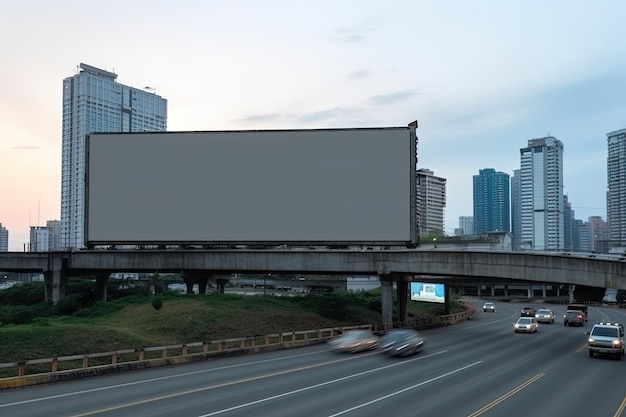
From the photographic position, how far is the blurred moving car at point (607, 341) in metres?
29.4

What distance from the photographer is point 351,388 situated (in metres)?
21.0

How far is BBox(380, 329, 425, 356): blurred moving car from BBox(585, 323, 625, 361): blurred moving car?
8899 mm

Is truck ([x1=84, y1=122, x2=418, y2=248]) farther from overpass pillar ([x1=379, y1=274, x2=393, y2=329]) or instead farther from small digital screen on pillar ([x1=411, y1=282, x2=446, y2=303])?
small digital screen on pillar ([x1=411, y1=282, x2=446, y2=303])

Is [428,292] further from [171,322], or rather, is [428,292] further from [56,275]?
[171,322]

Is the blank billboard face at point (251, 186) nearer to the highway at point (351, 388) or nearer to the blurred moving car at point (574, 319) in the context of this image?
the blurred moving car at point (574, 319)

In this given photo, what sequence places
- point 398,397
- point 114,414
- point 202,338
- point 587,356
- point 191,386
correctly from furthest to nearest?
point 202,338 → point 587,356 → point 191,386 → point 398,397 → point 114,414

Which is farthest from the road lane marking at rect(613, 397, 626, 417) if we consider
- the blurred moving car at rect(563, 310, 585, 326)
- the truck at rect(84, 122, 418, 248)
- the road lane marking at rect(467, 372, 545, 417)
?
the blurred moving car at rect(563, 310, 585, 326)

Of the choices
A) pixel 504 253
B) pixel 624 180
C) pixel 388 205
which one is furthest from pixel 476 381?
pixel 624 180

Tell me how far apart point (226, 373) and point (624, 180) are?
658 feet

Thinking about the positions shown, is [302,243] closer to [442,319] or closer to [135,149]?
[442,319]

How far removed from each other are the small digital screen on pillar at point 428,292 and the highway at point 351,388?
172 ft

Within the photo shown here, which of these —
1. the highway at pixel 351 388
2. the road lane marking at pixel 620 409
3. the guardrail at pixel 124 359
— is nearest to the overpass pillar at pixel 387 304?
the guardrail at pixel 124 359

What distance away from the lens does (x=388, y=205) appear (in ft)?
197

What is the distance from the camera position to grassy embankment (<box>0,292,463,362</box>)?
2948 centimetres
